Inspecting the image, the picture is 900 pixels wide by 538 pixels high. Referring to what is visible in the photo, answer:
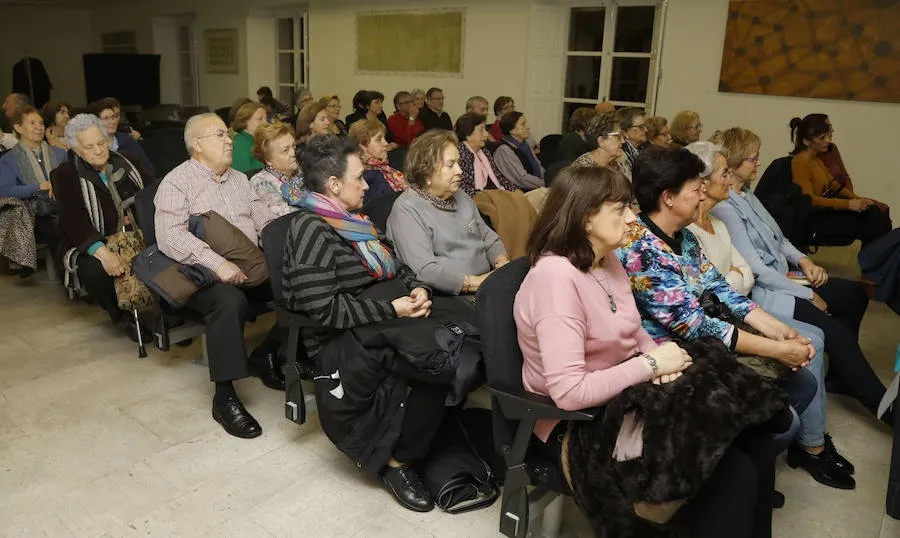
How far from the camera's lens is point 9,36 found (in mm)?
14281

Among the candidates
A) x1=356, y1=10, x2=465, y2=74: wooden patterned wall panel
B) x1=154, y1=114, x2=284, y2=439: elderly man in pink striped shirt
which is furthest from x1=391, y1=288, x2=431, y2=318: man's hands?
x1=356, y1=10, x2=465, y2=74: wooden patterned wall panel

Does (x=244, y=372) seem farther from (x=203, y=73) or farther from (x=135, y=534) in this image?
(x=203, y=73)

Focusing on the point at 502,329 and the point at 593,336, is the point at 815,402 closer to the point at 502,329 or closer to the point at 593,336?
the point at 593,336

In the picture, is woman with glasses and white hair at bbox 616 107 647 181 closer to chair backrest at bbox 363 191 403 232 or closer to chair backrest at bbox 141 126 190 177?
chair backrest at bbox 363 191 403 232

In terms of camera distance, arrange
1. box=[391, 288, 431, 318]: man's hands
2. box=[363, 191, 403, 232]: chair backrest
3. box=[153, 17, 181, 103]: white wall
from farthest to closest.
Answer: box=[153, 17, 181, 103]: white wall, box=[363, 191, 403, 232]: chair backrest, box=[391, 288, 431, 318]: man's hands

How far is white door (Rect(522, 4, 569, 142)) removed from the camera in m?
7.98

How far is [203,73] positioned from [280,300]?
11336 millimetres

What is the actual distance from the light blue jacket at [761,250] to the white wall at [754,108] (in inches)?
143

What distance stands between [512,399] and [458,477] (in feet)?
2.47

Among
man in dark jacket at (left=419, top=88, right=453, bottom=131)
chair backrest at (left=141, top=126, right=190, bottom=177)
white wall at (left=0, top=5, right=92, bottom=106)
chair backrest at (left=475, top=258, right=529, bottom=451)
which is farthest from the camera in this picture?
white wall at (left=0, top=5, right=92, bottom=106)

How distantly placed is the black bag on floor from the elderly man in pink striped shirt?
772mm

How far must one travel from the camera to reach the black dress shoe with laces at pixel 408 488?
226 cm

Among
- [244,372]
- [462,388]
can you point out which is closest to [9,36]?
[244,372]

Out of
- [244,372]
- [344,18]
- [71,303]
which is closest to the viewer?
[244,372]
